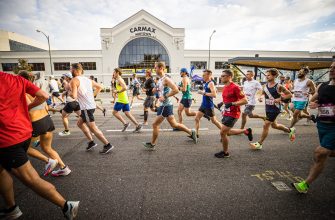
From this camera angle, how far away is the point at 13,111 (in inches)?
78.3

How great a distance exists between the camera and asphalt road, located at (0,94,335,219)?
240 centimetres

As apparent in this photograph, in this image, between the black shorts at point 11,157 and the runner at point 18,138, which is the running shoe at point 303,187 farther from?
the black shorts at point 11,157

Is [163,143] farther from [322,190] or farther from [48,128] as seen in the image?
[322,190]

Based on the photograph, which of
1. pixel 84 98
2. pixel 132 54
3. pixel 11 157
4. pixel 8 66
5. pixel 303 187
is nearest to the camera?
pixel 11 157

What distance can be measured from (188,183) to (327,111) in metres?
2.30

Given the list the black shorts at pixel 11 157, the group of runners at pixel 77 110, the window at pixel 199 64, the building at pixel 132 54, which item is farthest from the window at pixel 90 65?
the black shorts at pixel 11 157

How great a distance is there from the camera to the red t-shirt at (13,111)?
1889 mm

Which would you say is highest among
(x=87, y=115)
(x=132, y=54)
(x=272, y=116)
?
(x=132, y=54)

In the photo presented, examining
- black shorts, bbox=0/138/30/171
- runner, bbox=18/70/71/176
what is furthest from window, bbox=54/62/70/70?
black shorts, bbox=0/138/30/171

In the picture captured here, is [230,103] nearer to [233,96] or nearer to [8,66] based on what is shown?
[233,96]

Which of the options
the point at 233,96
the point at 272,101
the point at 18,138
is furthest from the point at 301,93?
the point at 18,138

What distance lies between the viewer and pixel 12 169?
1925 mm

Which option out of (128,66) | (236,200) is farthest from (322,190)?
(128,66)

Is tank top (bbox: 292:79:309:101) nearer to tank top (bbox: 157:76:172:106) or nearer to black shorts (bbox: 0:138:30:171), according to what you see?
tank top (bbox: 157:76:172:106)
